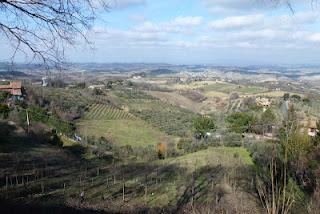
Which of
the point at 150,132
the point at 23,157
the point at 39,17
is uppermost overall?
the point at 39,17

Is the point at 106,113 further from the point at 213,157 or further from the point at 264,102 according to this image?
the point at 213,157

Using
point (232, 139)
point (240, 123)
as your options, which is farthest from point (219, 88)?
point (232, 139)

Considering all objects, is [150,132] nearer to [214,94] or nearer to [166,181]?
[166,181]

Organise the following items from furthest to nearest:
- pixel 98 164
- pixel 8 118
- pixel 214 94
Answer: pixel 214 94 < pixel 8 118 < pixel 98 164

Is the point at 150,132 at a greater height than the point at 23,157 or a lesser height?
lesser

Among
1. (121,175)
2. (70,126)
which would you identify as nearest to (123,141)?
(70,126)

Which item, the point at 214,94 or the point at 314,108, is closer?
the point at 314,108
